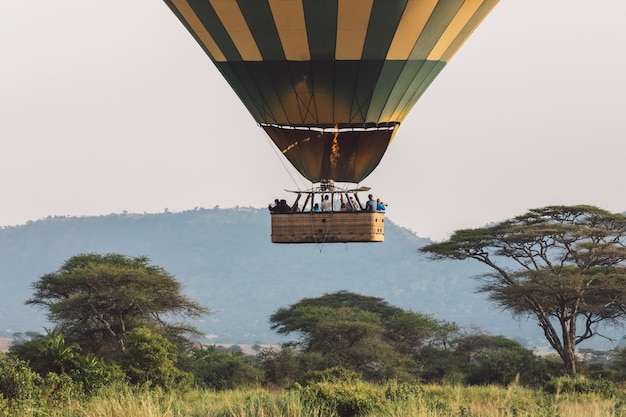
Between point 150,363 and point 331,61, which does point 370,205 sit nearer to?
point 331,61

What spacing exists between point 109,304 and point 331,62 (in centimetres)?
2232

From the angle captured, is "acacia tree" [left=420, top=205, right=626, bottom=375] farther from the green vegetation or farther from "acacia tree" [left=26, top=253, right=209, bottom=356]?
"acacia tree" [left=26, top=253, right=209, bottom=356]

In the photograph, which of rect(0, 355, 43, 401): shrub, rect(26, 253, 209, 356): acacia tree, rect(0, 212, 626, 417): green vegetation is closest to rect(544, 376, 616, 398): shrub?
rect(0, 212, 626, 417): green vegetation

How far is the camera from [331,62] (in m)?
20.5

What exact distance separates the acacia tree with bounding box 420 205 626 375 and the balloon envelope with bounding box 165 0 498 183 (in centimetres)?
1752

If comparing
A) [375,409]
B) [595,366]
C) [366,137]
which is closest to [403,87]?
[366,137]

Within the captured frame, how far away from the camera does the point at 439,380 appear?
38.5m

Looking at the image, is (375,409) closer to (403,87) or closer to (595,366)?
(403,87)

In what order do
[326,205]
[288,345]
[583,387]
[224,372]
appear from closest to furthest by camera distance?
[326,205], [583,387], [224,372], [288,345]

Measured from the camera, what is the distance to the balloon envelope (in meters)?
20.0

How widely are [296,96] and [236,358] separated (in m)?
20.6

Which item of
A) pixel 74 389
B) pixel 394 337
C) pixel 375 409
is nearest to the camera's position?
pixel 375 409

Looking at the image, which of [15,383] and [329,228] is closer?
[329,228]

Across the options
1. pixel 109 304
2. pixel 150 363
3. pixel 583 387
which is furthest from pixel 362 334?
pixel 583 387
